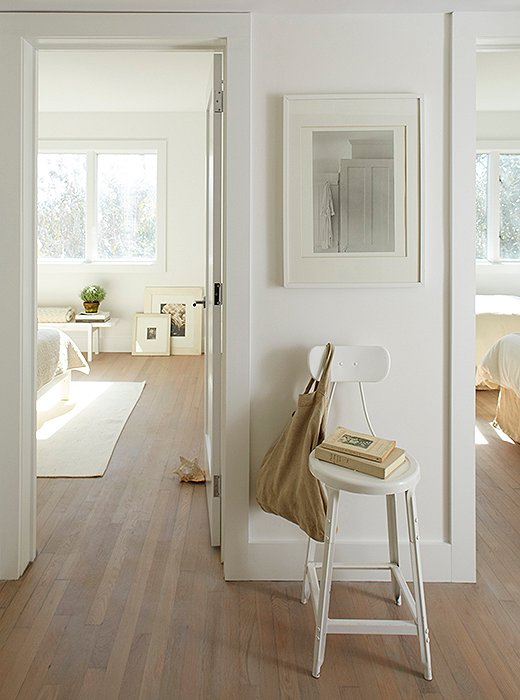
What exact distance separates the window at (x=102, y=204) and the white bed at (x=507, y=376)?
13.9 ft

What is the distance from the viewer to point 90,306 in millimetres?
7754

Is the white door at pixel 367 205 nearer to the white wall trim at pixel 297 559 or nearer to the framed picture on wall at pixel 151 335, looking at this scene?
the white wall trim at pixel 297 559

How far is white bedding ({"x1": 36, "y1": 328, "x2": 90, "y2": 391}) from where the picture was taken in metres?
4.97

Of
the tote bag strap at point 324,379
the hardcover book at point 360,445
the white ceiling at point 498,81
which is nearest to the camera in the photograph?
the hardcover book at point 360,445

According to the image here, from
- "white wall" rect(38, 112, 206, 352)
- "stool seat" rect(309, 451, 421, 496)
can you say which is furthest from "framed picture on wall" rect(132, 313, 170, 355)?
"stool seat" rect(309, 451, 421, 496)

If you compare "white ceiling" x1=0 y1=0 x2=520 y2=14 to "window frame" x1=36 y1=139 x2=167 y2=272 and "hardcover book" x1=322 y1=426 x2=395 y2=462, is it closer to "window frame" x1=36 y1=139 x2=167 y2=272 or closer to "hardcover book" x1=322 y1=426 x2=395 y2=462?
"hardcover book" x1=322 y1=426 x2=395 y2=462

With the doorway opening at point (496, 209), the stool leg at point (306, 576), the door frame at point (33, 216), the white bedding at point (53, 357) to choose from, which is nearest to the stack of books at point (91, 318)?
the white bedding at point (53, 357)

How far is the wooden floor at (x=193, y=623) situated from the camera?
2068 mm

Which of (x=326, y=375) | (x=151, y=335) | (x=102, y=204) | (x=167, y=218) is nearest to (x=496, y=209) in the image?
(x=167, y=218)

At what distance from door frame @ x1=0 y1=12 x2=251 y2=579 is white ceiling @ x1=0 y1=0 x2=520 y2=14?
0.09 ft

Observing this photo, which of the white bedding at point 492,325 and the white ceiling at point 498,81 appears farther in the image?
the white bedding at point 492,325

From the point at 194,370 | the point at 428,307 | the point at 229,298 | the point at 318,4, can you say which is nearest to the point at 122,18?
the point at 318,4

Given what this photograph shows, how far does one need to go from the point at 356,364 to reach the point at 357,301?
254mm

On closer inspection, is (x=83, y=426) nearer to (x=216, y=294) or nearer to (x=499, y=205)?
(x=216, y=294)
